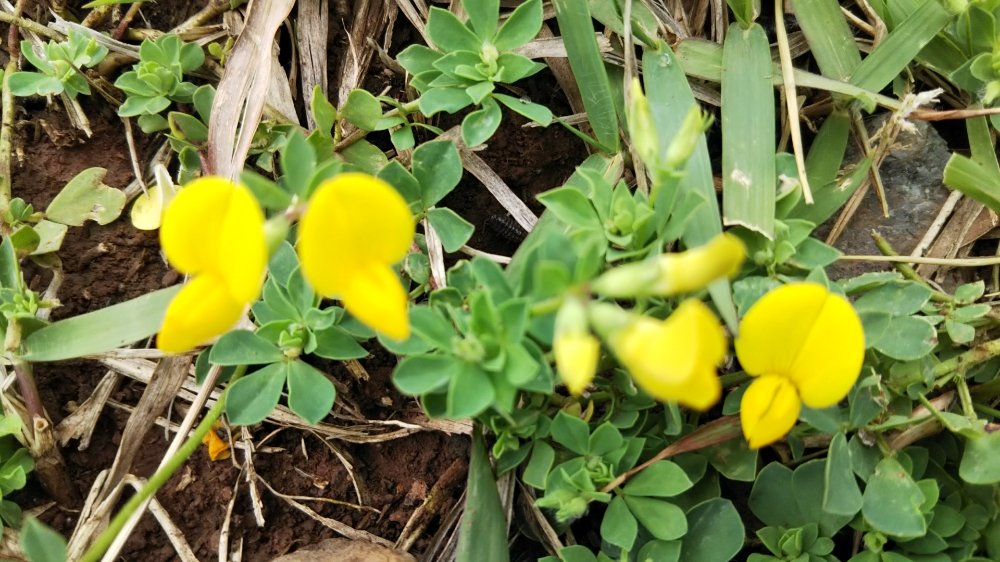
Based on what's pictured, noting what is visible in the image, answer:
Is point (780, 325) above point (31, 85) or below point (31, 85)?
above

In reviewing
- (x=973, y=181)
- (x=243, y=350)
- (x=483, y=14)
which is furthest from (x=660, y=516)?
(x=483, y=14)

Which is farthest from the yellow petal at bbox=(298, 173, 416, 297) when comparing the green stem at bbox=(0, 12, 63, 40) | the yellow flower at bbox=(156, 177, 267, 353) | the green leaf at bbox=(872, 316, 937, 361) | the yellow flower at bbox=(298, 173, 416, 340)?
the green stem at bbox=(0, 12, 63, 40)

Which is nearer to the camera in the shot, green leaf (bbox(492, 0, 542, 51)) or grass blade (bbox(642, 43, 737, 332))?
grass blade (bbox(642, 43, 737, 332))

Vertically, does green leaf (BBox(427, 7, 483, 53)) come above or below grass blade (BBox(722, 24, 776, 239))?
above

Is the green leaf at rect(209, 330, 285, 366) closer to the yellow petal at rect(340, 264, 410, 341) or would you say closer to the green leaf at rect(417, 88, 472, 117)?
the yellow petal at rect(340, 264, 410, 341)

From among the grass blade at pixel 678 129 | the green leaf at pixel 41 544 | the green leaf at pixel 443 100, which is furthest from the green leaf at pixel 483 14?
the green leaf at pixel 41 544

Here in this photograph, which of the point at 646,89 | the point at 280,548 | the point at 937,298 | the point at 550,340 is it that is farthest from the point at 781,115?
the point at 280,548

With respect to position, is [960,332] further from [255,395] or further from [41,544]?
[41,544]
